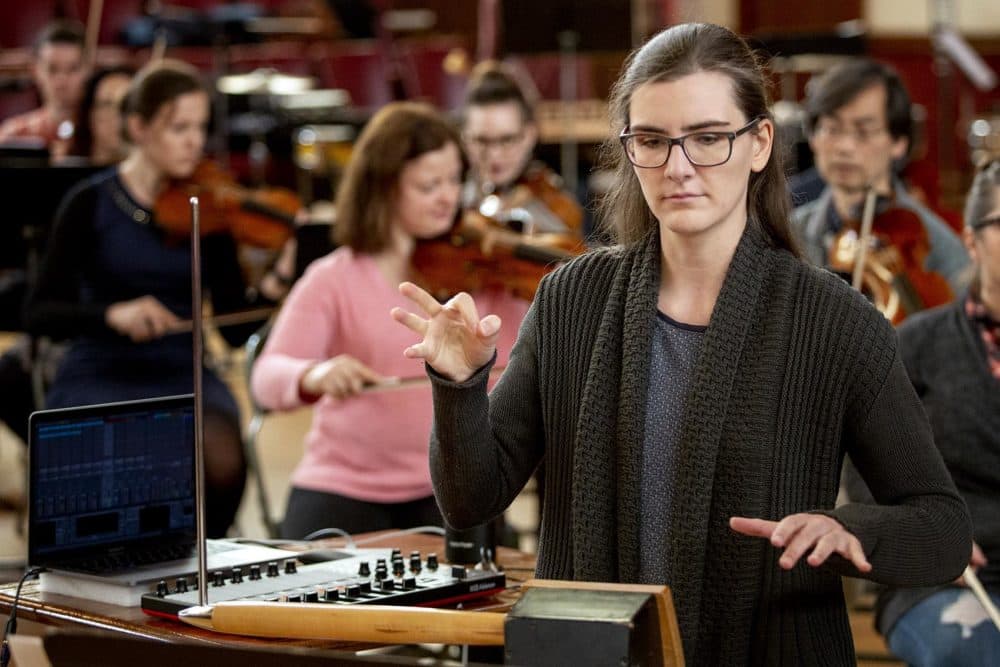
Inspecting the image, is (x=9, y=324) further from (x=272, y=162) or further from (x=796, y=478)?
(x=796, y=478)

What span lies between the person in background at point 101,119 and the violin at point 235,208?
0.66 m

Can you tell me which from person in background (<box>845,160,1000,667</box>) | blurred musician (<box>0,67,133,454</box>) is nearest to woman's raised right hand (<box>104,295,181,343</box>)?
blurred musician (<box>0,67,133,454</box>)

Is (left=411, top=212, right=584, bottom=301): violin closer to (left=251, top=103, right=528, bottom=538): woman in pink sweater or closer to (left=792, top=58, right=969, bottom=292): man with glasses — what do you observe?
(left=251, top=103, right=528, bottom=538): woman in pink sweater

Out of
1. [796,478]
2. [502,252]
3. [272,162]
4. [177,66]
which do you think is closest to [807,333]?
[796,478]

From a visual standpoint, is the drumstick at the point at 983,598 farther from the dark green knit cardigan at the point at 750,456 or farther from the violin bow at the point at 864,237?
the violin bow at the point at 864,237

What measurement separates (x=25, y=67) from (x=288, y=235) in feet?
12.2

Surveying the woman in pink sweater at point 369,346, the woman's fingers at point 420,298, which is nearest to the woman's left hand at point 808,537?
the woman's fingers at point 420,298

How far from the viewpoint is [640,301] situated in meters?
1.72

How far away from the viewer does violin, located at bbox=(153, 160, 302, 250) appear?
11.9 ft

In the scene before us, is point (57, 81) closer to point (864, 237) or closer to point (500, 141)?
point (500, 141)

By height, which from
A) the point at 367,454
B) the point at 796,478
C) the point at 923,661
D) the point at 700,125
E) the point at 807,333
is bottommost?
the point at 923,661

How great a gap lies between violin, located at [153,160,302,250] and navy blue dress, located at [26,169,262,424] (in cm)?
11

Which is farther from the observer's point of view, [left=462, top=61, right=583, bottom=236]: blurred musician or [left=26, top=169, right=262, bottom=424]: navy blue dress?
[left=462, top=61, right=583, bottom=236]: blurred musician

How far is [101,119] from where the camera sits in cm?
449
